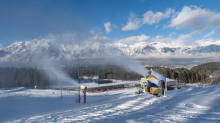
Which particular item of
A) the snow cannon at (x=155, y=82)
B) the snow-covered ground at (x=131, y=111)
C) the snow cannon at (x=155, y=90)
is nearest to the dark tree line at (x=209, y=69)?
the snow cannon at (x=155, y=90)

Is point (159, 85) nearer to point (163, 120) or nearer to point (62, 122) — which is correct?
point (163, 120)

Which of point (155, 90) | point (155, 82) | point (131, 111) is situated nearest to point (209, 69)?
point (155, 90)

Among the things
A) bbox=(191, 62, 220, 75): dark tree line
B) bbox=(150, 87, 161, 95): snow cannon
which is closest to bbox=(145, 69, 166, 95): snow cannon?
bbox=(150, 87, 161, 95): snow cannon

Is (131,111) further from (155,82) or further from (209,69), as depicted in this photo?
(209,69)

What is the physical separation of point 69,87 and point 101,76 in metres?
76.1

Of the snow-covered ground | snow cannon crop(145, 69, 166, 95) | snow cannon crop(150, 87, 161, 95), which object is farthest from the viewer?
snow cannon crop(150, 87, 161, 95)

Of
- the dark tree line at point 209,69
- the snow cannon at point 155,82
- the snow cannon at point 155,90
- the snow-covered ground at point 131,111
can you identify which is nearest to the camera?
the snow-covered ground at point 131,111

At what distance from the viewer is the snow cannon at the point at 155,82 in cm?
1507

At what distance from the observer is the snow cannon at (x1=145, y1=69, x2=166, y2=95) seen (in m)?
15.1

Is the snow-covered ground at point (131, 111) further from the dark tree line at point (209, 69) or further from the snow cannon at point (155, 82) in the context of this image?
the dark tree line at point (209, 69)

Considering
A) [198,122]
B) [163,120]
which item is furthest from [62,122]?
[198,122]

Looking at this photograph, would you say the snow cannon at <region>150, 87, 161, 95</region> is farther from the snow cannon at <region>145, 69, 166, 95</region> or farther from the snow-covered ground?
the snow-covered ground

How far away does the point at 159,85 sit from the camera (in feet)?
49.6

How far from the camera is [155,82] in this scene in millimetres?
15227
